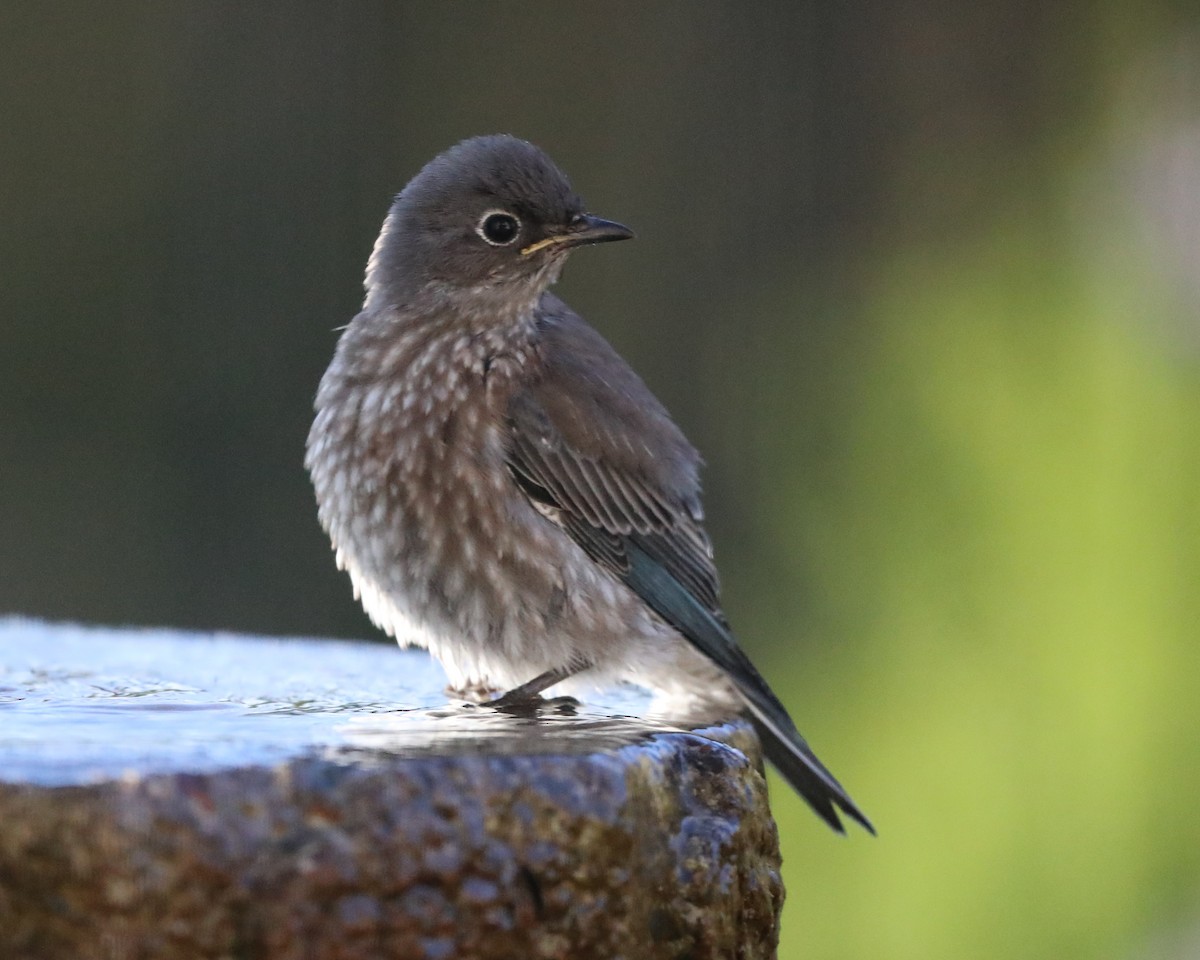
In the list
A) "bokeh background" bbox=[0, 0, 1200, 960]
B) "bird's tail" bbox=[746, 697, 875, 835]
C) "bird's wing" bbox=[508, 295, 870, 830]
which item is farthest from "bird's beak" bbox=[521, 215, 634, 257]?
"bokeh background" bbox=[0, 0, 1200, 960]

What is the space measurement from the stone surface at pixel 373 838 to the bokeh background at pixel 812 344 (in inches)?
142

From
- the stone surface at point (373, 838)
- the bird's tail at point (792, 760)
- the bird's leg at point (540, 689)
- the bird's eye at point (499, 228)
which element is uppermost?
the bird's eye at point (499, 228)

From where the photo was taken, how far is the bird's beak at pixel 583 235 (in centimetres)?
461

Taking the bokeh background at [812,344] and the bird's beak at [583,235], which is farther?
the bokeh background at [812,344]

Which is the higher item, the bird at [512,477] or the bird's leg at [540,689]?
the bird at [512,477]

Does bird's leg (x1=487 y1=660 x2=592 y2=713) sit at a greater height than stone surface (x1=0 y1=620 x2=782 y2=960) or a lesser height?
lesser

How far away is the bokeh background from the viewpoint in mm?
6418

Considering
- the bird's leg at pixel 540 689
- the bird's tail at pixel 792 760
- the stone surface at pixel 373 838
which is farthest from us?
the bird's tail at pixel 792 760

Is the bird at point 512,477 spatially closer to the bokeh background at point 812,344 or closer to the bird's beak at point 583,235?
the bird's beak at point 583,235

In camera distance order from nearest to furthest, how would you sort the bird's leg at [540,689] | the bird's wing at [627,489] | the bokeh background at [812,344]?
the bird's leg at [540,689] < the bird's wing at [627,489] < the bokeh background at [812,344]

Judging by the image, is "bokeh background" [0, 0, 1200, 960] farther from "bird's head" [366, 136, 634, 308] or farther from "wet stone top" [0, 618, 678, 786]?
"bird's head" [366, 136, 634, 308]

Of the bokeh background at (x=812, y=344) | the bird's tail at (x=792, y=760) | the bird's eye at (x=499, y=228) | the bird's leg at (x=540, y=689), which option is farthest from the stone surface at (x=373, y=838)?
the bokeh background at (x=812, y=344)

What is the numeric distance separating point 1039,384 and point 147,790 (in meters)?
5.29

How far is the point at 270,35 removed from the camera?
9461 mm
